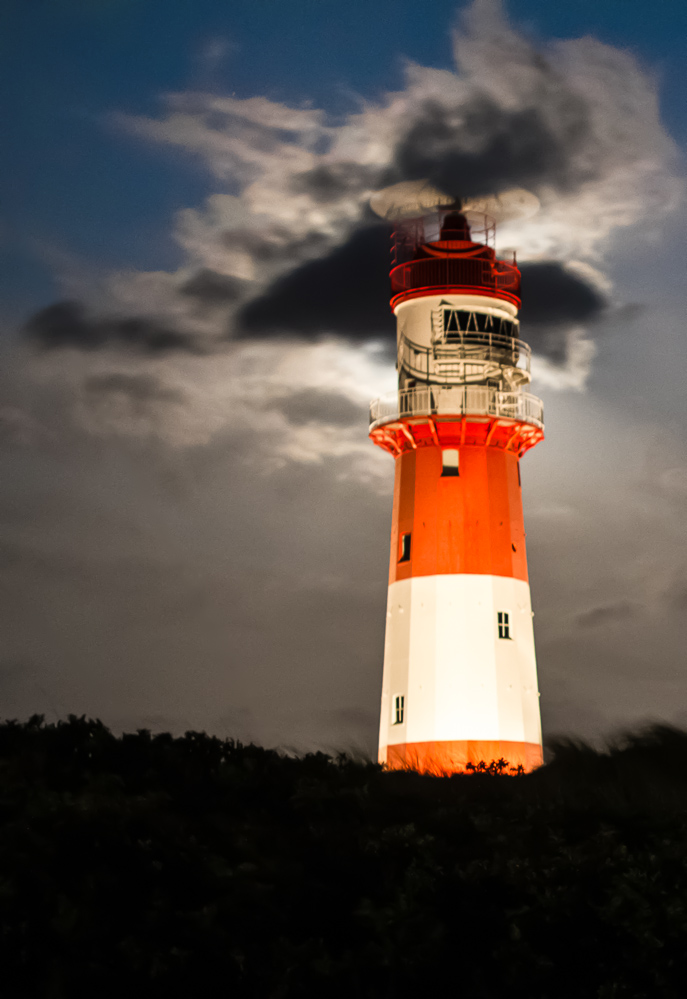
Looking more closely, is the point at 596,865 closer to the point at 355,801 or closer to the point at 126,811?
the point at 355,801

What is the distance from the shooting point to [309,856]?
59.8 ft

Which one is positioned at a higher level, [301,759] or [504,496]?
[504,496]

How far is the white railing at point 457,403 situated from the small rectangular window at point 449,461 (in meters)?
1.07

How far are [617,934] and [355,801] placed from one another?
4.47 meters

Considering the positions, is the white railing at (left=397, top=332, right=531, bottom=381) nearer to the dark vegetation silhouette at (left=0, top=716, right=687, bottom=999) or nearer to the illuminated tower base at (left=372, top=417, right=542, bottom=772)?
the illuminated tower base at (left=372, top=417, right=542, bottom=772)

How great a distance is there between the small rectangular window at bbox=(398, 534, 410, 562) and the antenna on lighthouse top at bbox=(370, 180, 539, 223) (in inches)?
366

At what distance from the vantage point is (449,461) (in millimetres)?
36844

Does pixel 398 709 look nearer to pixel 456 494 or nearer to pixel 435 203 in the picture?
pixel 456 494

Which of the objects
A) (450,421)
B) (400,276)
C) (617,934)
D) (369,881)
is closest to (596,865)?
(617,934)

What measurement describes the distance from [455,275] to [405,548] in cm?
771

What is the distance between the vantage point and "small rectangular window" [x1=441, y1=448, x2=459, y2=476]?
36.7m

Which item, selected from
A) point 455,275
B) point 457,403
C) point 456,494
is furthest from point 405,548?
point 455,275

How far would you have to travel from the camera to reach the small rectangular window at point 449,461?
36.7m

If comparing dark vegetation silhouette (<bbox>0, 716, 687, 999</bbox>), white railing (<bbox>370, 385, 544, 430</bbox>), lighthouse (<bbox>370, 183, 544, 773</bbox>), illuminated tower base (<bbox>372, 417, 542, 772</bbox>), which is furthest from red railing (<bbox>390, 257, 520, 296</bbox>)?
dark vegetation silhouette (<bbox>0, 716, 687, 999</bbox>)
